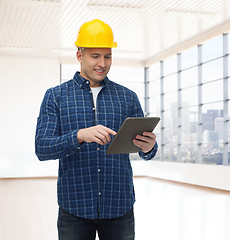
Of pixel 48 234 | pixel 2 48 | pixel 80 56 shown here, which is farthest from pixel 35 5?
pixel 80 56

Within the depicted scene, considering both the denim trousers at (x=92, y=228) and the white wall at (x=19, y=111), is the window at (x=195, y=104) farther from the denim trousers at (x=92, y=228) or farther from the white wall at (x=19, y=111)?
the denim trousers at (x=92, y=228)

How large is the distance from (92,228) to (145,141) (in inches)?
20.9

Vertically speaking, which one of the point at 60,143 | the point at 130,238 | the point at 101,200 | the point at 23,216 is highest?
the point at 60,143

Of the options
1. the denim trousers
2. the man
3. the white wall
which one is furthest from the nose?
the white wall

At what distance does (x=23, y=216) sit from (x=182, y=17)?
8.19 m

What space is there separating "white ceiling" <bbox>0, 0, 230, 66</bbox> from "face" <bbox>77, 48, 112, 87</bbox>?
952cm

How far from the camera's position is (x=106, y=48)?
2229mm

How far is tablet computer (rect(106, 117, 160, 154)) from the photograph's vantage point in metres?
1.96

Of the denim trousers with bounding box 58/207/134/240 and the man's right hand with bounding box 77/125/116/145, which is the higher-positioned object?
the man's right hand with bounding box 77/125/116/145

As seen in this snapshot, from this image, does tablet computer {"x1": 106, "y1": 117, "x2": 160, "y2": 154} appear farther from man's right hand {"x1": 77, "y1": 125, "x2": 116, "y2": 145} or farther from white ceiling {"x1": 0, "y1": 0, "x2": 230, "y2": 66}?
white ceiling {"x1": 0, "y1": 0, "x2": 230, "y2": 66}

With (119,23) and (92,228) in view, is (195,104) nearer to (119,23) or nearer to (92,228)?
(119,23)

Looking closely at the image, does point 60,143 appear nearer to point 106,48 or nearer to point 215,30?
point 106,48

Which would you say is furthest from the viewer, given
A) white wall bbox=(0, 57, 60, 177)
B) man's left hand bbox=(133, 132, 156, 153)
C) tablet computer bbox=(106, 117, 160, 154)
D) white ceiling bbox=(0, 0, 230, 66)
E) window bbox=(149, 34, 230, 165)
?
white wall bbox=(0, 57, 60, 177)

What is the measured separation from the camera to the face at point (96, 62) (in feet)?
7.22
